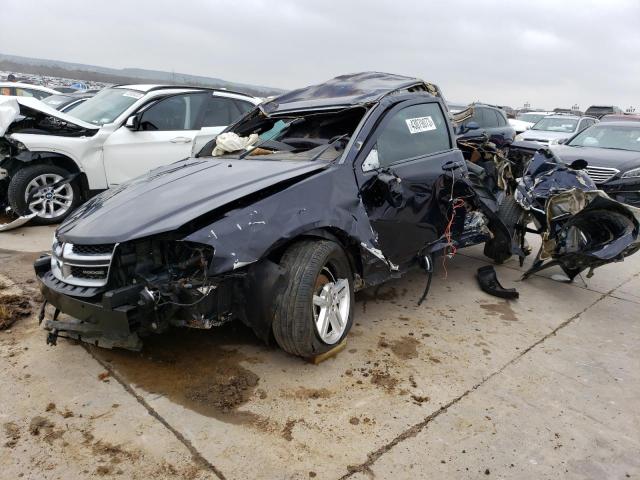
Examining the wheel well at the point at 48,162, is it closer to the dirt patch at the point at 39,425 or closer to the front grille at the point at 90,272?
the front grille at the point at 90,272

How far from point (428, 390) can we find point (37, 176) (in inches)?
215

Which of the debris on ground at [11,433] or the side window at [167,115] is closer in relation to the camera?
the debris on ground at [11,433]

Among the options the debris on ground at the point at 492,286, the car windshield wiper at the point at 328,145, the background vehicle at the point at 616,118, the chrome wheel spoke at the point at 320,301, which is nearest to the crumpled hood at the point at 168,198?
the car windshield wiper at the point at 328,145

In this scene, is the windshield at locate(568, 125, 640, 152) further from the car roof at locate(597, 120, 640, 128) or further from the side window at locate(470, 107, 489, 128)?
the side window at locate(470, 107, 489, 128)

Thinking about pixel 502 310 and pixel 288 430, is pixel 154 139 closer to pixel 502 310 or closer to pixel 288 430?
pixel 502 310

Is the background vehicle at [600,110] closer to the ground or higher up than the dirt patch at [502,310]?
higher up

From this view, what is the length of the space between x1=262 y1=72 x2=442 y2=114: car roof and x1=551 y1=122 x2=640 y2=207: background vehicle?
370cm

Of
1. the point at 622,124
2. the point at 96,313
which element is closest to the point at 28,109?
the point at 96,313

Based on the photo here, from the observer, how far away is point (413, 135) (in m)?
4.16

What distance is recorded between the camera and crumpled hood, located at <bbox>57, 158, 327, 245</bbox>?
2785 mm

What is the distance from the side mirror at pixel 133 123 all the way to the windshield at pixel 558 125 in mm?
12858

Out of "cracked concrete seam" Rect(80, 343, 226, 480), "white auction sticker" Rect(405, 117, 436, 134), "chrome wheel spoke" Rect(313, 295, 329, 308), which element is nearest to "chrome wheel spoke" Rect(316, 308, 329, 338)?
"chrome wheel spoke" Rect(313, 295, 329, 308)

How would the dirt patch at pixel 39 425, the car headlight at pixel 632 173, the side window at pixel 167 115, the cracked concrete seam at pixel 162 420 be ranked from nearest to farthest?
1. the cracked concrete seam at pixel 162 420
2. the dirt patch at pixel 39 425
3. the side window at pixel 167 115
4. the car headlight at pixel 632 173

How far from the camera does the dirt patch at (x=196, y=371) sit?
2.87 m
